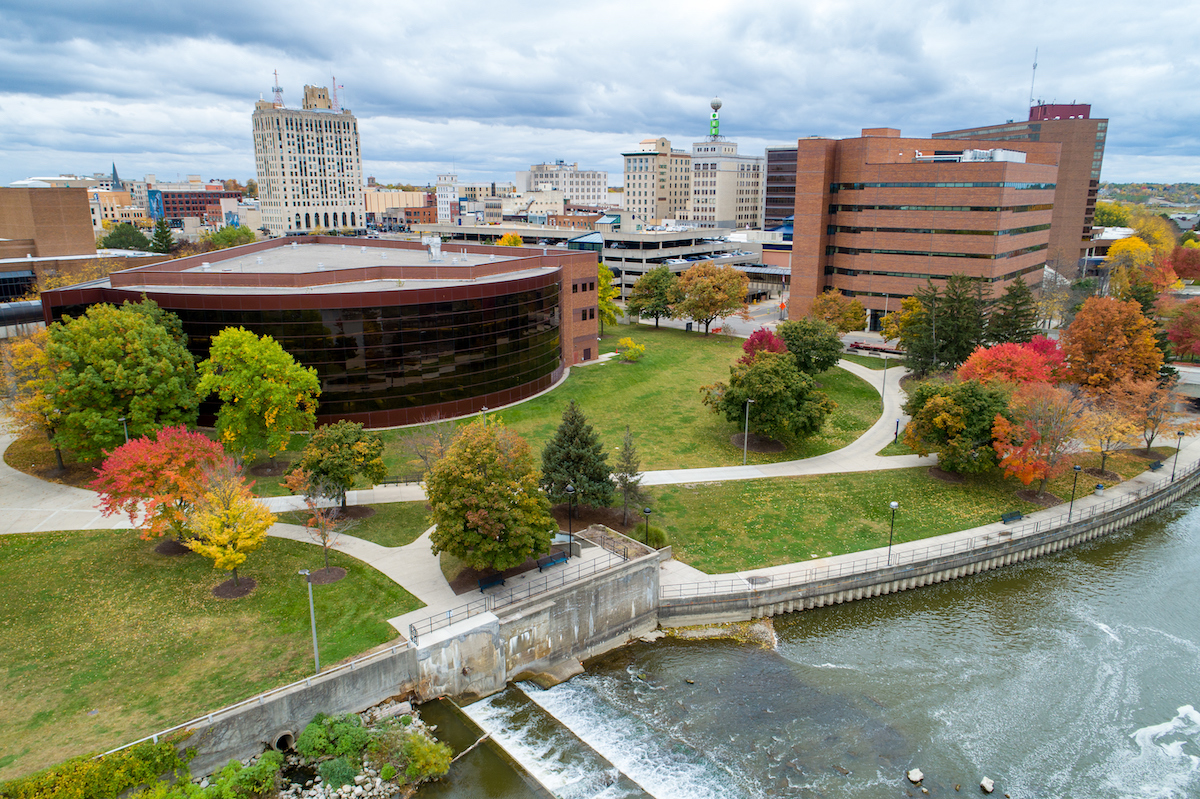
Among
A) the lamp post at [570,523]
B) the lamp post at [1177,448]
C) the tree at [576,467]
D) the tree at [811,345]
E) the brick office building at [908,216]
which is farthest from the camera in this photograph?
the brick office building at [908,216]

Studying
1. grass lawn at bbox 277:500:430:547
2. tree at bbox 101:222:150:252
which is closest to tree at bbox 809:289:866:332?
grass lawn at bbox 277:500:430:547

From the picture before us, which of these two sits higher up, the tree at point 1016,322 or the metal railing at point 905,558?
the tree at point 1016,322

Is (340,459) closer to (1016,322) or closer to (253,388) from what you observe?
(253,388)

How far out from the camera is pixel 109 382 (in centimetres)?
3759

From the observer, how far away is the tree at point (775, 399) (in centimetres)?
4622

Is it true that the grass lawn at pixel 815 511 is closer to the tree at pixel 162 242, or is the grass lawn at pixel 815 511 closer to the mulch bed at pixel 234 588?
the mulch bed at pixel 234 588

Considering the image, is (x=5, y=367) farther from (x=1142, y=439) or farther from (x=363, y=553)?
(x=1142, y=439)

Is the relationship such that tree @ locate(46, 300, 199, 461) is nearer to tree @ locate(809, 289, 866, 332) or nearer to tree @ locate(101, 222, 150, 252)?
tree @ locate(809, 289, 866, 332)

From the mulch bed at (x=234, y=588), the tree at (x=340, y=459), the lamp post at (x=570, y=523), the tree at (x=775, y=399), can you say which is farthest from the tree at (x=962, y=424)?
the mulch bed at (x=234, y=588)

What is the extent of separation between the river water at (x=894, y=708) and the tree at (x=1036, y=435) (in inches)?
329

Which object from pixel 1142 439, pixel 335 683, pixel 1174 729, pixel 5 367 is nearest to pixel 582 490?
pixel 335 683

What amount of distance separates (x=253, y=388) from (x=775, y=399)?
30.3 metres

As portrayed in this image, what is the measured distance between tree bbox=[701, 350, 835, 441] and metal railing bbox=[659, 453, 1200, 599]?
452 inches

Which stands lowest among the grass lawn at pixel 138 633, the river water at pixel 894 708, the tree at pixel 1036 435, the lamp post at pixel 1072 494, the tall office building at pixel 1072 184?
the river water at pixel 894 708
